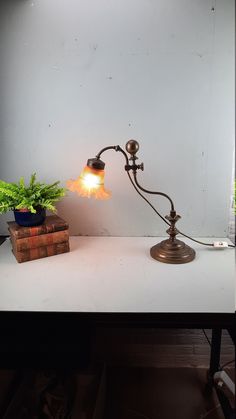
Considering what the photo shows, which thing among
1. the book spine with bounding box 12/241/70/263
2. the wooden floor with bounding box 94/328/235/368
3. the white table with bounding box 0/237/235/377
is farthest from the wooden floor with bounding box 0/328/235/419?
the book spine with bounding box 12/241/70/263

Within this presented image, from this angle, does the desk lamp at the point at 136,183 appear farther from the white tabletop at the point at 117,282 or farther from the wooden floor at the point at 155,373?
the wooden floor at the point at 155,373

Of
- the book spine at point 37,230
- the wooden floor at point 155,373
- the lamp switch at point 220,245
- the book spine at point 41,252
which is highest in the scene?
the book spine at point 37,230

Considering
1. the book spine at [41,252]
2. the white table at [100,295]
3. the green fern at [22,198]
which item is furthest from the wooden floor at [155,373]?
the green fern at [22,198]

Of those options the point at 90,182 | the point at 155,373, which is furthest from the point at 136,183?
the point at 155,373

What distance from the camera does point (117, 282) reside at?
3.33 feet

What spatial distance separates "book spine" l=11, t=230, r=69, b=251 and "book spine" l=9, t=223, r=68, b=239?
1cm

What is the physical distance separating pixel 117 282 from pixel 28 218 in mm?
458

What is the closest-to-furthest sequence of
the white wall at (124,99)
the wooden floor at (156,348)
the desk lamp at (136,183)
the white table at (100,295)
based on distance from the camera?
the white table at (100,295), the desk lamp at (136,183), the white wall at (124,99), the wooden floor at (156,348)

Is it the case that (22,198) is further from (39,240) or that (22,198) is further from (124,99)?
(124,99)

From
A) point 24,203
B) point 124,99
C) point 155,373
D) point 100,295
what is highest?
point 124,99

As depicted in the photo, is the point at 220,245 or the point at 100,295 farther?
the point at 220,245

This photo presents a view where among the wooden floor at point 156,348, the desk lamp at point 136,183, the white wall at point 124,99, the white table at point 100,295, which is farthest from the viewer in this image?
the wooden floor at point 156,348

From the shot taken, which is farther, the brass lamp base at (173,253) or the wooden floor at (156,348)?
the wooden floor at (156,348)

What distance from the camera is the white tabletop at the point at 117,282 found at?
0.88 metres
